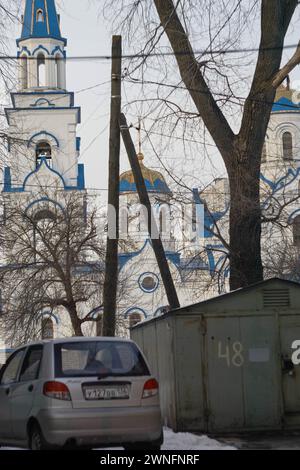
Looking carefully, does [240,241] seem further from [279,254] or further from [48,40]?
[48,40]

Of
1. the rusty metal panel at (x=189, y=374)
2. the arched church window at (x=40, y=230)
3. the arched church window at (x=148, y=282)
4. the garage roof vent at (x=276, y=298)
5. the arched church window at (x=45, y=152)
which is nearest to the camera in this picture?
the rusty metal panel at (x=189, y=374)

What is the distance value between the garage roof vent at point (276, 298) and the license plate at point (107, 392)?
15.0 feet

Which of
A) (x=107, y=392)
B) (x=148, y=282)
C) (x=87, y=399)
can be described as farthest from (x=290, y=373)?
(x=148, y=282)

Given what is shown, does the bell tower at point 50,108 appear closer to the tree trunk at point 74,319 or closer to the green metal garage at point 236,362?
the tree trunk at point 74,319

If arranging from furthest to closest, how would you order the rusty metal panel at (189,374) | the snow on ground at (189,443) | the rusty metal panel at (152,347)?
the rusty metal panel at (152,347) → the rusty metal panel at (189,374) → the snow on ground at (189,443)

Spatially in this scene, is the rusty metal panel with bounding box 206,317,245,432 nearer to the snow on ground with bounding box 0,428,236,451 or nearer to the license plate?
the snow on ground with bounding box 0,428,236,451

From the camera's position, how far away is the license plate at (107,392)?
10523 mm

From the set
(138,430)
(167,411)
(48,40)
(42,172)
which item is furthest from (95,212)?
(138,430)

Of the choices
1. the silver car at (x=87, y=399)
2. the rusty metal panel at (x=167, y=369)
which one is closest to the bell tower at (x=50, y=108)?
the rusty metal panel at (x=167, y=369)

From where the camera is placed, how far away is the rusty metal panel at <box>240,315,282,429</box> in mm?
14312

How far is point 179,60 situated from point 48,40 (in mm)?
40878

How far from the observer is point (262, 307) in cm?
1467

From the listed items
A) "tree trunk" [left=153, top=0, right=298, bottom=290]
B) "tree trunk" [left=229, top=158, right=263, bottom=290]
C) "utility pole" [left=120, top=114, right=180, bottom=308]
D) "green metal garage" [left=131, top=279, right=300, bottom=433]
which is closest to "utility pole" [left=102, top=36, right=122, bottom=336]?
"utility pole" [left=120, top=114, right=180, bottom=308]
